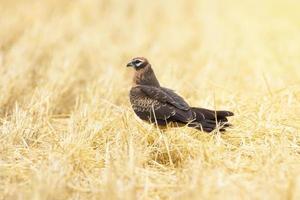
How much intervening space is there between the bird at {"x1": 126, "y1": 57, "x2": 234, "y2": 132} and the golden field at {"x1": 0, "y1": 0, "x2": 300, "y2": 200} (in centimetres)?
12

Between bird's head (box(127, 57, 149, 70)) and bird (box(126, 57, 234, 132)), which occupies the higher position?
bird's head (box(127, 57, 149, 70))

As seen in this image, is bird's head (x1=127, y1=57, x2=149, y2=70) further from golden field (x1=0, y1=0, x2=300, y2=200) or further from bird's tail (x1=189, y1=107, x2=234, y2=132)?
bird's tail (x1=189, y1=107, x2=234, y2=132)

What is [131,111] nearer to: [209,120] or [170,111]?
[170,111]

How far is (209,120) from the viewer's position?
19.4 ft

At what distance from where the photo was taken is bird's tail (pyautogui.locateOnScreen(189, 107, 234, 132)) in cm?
581

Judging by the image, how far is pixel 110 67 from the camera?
9734 mm

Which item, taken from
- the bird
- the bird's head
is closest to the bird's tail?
the bird

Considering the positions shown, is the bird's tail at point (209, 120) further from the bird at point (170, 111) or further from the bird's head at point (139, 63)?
the bird's head at point (139, 63)

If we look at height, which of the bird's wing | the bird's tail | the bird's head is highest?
the bird's head

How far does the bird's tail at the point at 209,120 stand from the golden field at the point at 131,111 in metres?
0.09

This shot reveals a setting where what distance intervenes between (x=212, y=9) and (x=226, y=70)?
7625 millimetres

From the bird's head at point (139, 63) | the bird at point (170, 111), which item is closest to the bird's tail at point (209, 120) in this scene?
the bird at point (170, 111)

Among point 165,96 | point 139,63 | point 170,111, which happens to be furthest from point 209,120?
point 139,63

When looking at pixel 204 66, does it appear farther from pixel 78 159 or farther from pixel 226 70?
pixel 78 159
